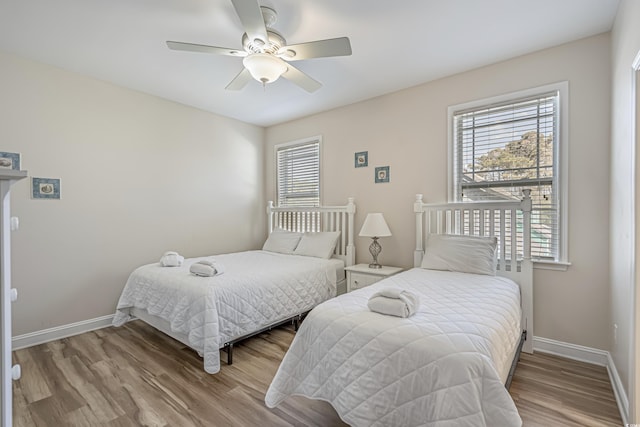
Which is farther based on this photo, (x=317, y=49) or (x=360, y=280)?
(x=360, y=280)

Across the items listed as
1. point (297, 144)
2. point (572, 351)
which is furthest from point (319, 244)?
point (572, 351)

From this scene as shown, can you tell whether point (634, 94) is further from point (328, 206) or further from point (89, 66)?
point (89, 66)

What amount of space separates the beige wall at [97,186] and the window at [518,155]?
10.3 feet

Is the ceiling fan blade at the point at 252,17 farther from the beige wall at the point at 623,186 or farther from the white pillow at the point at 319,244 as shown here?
the white pillow at the point at 319,244

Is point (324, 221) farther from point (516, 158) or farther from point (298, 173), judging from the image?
point (516, 158)

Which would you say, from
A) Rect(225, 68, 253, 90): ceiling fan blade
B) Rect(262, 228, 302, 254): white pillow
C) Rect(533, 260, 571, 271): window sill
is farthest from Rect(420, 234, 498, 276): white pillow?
Rect(225, 68, 253, 90): ceiling fan blade

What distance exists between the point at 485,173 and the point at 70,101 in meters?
4.15

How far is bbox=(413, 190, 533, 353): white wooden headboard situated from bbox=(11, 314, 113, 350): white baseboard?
3414mm

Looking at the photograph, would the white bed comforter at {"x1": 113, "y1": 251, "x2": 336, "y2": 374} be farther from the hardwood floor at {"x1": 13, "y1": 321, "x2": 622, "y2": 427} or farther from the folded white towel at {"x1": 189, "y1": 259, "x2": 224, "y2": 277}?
the hardwood floor at {"x1": 13, "y1": 321, "x2": 622, "y2": 427}

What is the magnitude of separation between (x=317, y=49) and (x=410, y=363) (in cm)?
192

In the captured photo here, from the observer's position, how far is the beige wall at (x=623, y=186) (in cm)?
162

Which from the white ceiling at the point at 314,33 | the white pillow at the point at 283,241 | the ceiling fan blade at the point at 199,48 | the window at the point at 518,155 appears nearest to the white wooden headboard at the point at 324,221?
the white pillow at the point at 283,241

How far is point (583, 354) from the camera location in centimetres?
238

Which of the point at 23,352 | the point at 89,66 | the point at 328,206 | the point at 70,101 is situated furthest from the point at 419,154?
the point at 23,352
